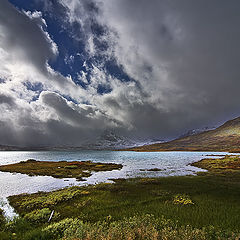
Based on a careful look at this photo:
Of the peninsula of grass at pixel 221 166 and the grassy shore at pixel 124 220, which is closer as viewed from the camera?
the grassy shore at pixel 124 220

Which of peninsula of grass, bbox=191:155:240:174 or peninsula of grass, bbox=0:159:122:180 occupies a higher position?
peninsula of grass, bbox=191:155:240:174

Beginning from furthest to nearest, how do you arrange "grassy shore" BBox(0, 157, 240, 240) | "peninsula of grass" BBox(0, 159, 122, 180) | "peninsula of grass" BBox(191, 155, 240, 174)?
"peninsula of grass" BBox(191, 155, 240, 174)
"peninsula of grass" BBox(0, 159, 122, 180)
"grassy shore" BBox(0, 157, 240, 240)

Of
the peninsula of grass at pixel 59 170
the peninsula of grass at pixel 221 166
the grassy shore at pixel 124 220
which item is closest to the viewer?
the grassy shore at pixel 124 220

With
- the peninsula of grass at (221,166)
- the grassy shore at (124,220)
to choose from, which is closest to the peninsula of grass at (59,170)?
the grassy shore at (124,220)

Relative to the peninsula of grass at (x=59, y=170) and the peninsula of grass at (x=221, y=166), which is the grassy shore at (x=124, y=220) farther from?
the peninsula of grass at (x=221, y=166)

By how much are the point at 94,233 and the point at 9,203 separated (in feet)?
66.0

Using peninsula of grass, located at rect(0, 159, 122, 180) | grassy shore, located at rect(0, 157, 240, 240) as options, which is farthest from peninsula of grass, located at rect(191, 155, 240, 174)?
peninsula of grass, located at rect(0, 159, 122, 180)

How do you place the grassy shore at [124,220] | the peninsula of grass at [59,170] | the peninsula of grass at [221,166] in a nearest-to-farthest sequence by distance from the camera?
the grassy shore at [124,220]
the peninsula of grass at [59,170]
the peninsula of grass at [221,166]

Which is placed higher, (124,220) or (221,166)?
(221,166)

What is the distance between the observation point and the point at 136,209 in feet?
54.5

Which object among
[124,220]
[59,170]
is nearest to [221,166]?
[124,220]

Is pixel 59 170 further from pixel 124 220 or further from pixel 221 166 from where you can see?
pixel 221 166

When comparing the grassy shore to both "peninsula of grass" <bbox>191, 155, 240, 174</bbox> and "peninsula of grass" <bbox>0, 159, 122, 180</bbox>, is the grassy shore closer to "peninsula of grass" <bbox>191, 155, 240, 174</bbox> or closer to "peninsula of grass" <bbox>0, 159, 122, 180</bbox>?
"peninsula of grass" <bbox>0, 159, 122, 180</bbox>

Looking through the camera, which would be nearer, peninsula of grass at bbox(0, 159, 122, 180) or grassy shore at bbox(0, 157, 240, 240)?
grassy shore at bbox(0, 157, 240, 240)
